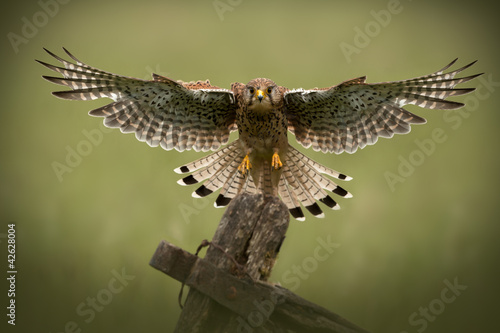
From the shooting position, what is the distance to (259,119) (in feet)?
17.0

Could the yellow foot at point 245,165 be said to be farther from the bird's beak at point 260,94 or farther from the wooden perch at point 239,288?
the wooden perch at point 239,288

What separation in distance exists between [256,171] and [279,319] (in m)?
2.46

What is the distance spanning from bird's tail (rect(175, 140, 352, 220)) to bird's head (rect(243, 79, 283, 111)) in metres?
0.59

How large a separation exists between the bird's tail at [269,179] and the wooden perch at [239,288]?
202 centimetres

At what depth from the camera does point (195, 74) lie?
26.7 feet

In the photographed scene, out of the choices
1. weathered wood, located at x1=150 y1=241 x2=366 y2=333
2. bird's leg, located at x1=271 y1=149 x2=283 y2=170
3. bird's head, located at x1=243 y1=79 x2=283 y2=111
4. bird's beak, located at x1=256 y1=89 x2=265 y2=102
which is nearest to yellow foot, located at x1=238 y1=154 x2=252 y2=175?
bird's leg, located at x1=271 y1=149 x2=283 y2=170

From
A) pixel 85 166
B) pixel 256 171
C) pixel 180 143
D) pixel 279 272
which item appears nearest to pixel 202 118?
pixel 180 143

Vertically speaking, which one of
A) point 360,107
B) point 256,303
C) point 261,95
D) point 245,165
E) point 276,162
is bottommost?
point 256,303

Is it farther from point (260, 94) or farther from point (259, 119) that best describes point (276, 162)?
point (260, 94)

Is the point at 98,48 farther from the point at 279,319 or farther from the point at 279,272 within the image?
the point at 279,319

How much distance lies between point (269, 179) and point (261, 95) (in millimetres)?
904

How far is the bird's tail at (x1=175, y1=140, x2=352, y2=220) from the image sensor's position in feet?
17.4

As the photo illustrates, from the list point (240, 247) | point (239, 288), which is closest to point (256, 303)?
point (239, 288)

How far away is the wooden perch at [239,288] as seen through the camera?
299 centimetres
